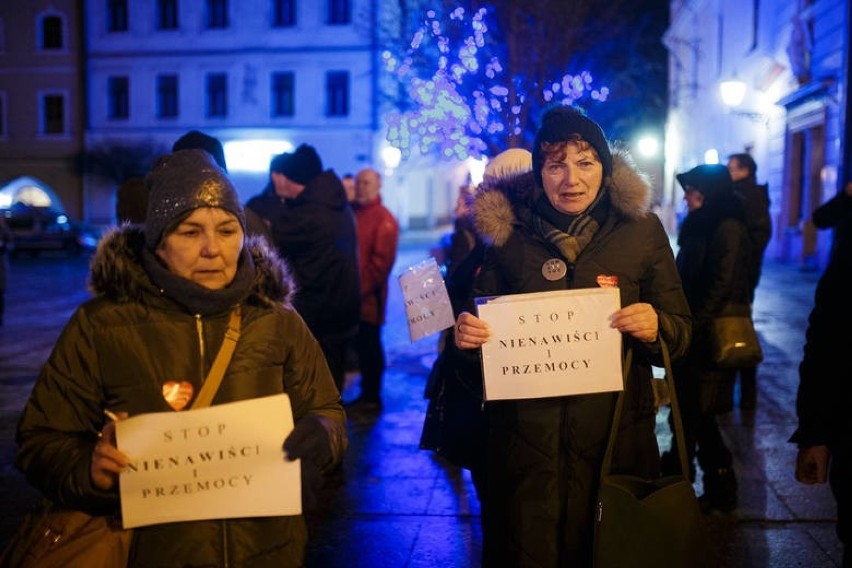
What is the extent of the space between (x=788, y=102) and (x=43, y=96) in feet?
119

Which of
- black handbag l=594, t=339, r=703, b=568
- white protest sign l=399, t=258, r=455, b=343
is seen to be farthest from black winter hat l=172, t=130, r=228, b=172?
black handbag l=594, t=339, r=703, b=568

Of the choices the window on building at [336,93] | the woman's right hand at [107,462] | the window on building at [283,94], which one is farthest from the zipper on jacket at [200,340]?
Answer: the window on building at [283,94]

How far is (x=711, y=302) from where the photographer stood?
4.66 meters

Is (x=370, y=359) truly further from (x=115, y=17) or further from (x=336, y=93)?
(x=115, y=17)

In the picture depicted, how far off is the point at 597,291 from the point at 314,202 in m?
3.51

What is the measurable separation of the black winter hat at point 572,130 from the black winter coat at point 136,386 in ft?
4.04

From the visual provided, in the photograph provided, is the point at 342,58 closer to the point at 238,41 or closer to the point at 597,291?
the point at 238,41

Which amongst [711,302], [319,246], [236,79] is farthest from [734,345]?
[236,79]

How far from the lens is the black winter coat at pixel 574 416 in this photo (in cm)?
271

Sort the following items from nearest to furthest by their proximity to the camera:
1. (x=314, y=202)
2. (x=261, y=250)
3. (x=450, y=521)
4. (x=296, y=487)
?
(x=296, y=487) < (x=261, y=250) < (x=450, y=521) < (x=314, y=202)

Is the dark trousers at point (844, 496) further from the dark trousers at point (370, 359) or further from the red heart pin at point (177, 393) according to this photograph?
the dark trousers at point (370, 359)

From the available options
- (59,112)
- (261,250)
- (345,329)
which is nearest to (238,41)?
(59,112)

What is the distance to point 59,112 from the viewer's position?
42.0 m

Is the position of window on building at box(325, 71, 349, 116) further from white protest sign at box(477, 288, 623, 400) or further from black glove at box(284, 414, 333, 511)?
black glove at box(284, 414, 333, 511)
